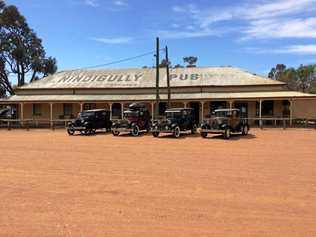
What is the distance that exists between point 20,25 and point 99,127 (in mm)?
36053

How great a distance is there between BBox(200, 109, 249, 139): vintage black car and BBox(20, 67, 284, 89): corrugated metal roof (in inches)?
495

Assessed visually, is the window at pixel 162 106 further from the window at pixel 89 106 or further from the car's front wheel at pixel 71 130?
the car's front wheel at pixel 71 130

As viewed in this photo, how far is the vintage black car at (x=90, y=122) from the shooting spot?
2753 cm

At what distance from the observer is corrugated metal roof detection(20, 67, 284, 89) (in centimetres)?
3769

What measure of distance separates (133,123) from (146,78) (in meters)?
15.0

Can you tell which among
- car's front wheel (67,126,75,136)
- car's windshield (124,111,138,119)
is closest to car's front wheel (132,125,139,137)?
car's windshield (124,111,138,119)

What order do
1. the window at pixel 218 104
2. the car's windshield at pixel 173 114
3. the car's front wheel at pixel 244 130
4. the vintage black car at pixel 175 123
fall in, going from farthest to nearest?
the window at pixel 218 104 < the car's windshield at pixel 173 114 < the car's front wheel at pixel 244 130 < the vintage black car at pixel 175 123

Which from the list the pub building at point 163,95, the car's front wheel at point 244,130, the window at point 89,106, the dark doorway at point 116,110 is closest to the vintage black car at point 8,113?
the pub building at point 163,95

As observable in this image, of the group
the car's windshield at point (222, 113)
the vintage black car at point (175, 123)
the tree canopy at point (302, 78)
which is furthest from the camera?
the tree canopy at point (302, 78)

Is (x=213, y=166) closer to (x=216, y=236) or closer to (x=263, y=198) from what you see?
(x=263, y=198)

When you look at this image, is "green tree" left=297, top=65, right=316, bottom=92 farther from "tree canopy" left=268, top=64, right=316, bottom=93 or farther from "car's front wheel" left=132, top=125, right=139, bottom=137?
"car's front wheel" left=132, top=125, right=139, bottom=137

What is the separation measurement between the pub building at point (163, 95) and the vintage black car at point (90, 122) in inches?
243

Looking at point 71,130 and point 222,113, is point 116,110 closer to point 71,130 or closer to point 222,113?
point 71,130

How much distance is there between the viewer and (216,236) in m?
6.16
